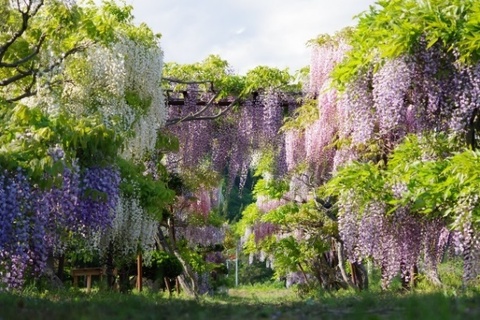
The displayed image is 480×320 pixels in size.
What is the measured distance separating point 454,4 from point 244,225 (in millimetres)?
13423

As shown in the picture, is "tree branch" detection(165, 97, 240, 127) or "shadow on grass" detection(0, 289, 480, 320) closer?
"shadow on grass" detection(0, 289, 480, 320)

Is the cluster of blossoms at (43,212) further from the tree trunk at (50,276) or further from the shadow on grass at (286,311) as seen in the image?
the tree trunk at (50,276)

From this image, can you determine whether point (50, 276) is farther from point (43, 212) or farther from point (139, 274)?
point (43, 212)

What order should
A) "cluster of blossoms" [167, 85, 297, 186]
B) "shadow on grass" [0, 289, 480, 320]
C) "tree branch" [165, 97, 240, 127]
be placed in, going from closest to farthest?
1. "shadow on grass" [0, 289, 480, 320]
2. "tree branch" [165, 97, 240, 127]
3. "cluster of blossoms" [167, 85, 297, 186]

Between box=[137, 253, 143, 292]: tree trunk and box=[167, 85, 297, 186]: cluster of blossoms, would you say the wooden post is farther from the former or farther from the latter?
box=[167, 85, 297, 186]: cluster of blossoms

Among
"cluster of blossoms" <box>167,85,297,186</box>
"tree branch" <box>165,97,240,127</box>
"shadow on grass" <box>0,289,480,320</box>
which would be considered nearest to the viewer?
"shadow on grass" <box>0,289,480,320</box>

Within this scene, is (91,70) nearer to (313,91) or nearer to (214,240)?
(313,91)

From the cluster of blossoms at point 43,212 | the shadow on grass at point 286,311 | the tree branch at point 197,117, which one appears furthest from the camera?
the tree branch at point 197,117

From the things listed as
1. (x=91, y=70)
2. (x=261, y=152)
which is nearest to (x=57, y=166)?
(x=91, y=70)

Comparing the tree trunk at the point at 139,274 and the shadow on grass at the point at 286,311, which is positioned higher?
the tree trunk at the point at 139,274

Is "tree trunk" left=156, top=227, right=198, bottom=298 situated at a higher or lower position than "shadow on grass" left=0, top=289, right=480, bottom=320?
higher

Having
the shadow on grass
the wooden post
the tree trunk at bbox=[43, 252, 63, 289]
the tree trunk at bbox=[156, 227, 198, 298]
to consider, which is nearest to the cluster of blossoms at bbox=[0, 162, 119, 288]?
the shadow on grass

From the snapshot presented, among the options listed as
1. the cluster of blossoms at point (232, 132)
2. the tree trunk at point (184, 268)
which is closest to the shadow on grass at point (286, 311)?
the cluster of blossoms at point (232, 132)

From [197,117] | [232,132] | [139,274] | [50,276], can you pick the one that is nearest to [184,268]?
[139,274]
